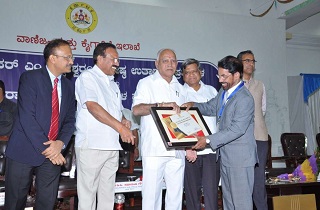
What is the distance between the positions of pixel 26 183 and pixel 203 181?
1.61m

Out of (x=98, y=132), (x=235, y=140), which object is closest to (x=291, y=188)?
(x=235, y=140)

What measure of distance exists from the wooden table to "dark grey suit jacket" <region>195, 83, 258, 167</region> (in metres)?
1.16

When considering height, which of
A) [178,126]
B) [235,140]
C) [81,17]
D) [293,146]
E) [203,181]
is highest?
[81,17]

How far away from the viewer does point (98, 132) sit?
2775 millimetres

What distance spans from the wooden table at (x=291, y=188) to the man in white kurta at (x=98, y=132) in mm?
1800

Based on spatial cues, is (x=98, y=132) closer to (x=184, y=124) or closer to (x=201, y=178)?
(x=184, y=124)

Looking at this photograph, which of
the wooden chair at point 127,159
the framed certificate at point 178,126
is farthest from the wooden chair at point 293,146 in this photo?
the framed certificate at point 178,126

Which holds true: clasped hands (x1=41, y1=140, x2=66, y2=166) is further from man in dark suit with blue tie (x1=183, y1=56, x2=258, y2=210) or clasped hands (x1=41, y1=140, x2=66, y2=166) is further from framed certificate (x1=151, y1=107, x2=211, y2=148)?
man in dark suit with blue tie (x1=183, y1=56, x2=258, y2=210)

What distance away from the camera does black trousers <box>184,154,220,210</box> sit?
3.18 m

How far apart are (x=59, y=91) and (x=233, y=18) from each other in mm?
5886

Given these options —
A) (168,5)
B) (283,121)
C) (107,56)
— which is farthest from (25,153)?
(283,121)

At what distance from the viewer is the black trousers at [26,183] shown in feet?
7.54

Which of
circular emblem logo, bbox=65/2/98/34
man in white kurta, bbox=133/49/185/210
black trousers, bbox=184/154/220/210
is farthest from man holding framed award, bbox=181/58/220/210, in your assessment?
circular emblem logo, bbox=65/2/98/34

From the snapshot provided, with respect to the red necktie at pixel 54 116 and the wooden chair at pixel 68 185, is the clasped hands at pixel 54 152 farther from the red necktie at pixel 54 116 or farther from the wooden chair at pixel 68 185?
the wooden chair at pixel 68 185
